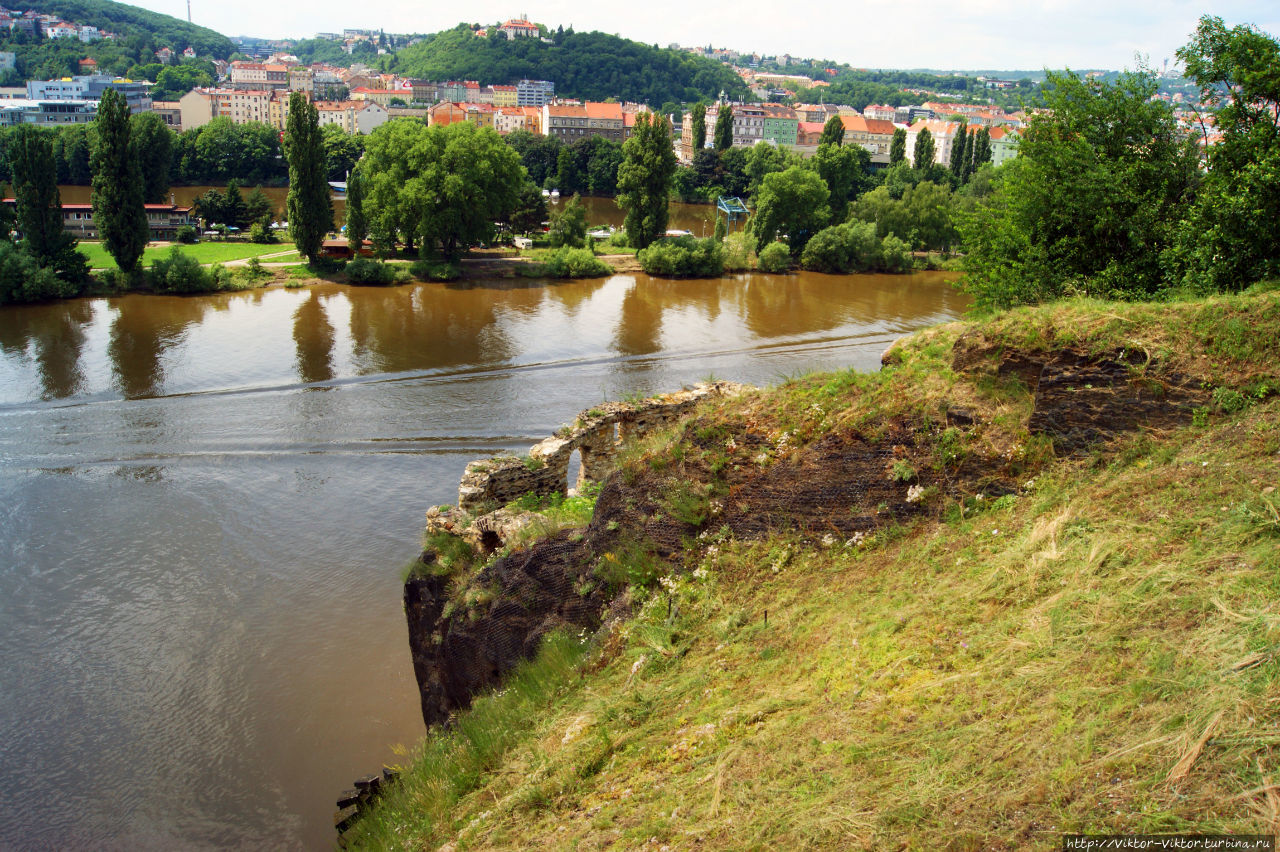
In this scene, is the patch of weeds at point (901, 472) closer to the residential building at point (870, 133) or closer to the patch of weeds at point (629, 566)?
the patch of weeds at point (629, 566)

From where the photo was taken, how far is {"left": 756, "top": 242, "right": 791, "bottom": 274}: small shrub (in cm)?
4788

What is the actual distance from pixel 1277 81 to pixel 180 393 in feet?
90.6

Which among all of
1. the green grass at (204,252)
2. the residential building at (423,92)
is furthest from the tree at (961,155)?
the residential building at (423,92)

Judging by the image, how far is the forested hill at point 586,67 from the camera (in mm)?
180375

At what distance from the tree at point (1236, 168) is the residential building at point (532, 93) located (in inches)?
6395

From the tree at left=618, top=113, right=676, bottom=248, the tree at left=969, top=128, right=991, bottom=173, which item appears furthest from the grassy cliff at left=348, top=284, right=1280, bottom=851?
the tree at left=969, top=128, right=991, bottom=173

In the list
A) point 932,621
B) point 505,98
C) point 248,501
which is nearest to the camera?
point 932,621

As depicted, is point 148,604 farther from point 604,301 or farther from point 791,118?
point 791,118

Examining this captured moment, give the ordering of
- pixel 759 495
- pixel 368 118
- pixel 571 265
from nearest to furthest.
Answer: pixel 759 495 → pixel 571 265 → pixel 368 118

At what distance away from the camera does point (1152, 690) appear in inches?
220

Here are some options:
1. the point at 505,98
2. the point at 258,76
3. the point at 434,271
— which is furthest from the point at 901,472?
the point at 258,76

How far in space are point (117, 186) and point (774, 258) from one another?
32.6 m

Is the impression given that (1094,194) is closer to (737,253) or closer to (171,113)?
(737,253)

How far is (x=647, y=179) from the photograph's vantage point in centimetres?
4806
